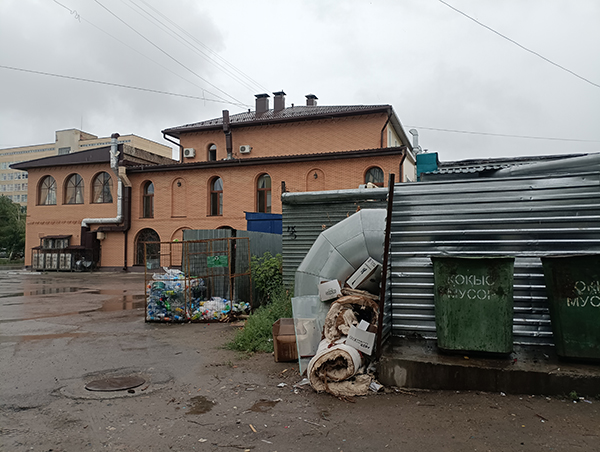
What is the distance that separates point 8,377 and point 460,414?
18.4 feet

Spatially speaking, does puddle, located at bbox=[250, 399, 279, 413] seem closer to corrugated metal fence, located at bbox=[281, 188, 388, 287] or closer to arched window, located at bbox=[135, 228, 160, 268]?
corrugated metal fence, located at bbox=[281, 188, 388, 287]

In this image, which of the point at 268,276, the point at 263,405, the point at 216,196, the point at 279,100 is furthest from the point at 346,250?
the point at 279,100

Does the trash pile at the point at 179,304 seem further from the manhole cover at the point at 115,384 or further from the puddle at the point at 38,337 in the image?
the manhole cover at the point at 115,384

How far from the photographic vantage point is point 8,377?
18.9 feet

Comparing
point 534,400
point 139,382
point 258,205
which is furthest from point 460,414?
point 258,205

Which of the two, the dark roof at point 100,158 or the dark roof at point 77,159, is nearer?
the dark roof at point 100,158

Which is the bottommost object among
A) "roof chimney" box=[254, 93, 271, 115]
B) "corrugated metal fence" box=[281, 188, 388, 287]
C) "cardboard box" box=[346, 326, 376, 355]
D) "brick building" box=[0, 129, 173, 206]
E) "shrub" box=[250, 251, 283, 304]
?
"cardboard box" box=[346, 326, 376, 355]

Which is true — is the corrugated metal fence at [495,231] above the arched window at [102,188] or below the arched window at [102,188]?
below

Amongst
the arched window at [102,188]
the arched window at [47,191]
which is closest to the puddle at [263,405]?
the arched window at [102,188]

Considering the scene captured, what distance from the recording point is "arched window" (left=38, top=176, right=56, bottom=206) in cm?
2956

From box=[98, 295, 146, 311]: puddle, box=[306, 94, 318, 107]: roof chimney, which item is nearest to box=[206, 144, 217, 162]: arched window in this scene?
box=[306, 94, 318, 107]: roof chimney

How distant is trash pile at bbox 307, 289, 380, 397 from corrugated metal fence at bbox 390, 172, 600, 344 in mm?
552

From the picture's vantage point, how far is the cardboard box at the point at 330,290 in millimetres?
5801

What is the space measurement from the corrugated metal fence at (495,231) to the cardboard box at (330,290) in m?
0.73
